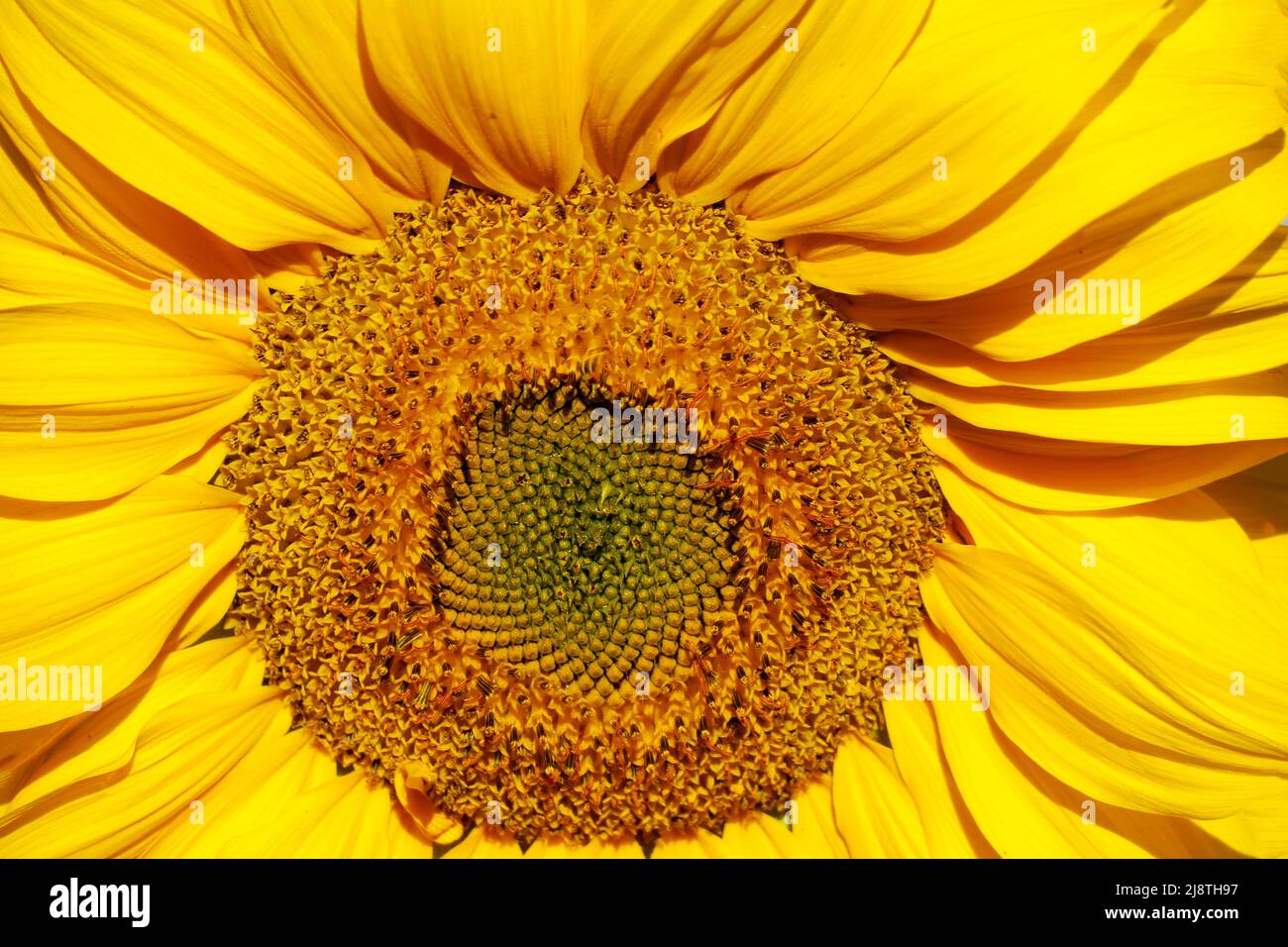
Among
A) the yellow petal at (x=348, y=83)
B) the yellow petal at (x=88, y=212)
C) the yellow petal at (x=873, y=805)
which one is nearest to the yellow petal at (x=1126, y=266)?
the yellow petal at (x=348, y=83)

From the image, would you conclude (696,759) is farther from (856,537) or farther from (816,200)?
(816,200)

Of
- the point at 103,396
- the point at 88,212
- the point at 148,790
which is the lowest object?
the point at 148,790

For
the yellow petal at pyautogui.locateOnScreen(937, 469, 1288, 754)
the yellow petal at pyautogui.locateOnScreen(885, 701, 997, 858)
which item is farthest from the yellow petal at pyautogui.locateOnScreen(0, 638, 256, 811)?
the yellow petal at pyautogui.locateOnScreen(937, 469, 1288, 754)

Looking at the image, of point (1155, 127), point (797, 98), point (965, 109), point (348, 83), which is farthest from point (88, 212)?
point (1155, 127)

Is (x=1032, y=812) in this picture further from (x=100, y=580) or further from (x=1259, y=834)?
(x=100, y=580)

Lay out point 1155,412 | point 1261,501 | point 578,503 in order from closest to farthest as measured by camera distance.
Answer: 1. point 1155,412
2. point 578,503
3. point 1261,501

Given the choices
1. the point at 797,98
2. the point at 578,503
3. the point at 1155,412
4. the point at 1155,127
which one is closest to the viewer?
the point at 1155,127
